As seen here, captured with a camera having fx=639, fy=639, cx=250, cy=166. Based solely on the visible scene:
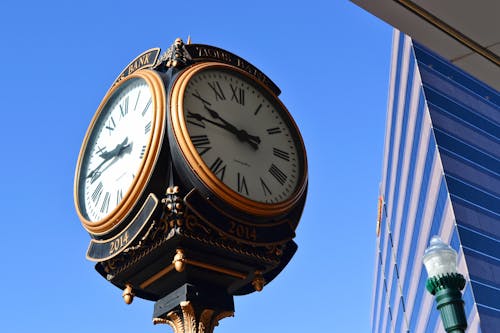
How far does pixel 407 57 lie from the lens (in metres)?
40.2

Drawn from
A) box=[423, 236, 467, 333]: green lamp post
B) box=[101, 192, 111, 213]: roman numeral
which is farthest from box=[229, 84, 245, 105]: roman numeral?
box=[423, 236, 467, 333]: green lamp post

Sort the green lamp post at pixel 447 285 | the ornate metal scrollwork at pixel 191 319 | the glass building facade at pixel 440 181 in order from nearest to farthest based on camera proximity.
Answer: the ornate metal scrollwork at pixel 191 319 < the green lamp post at pixel 447 285 < the glass building facade at pixel 440 181

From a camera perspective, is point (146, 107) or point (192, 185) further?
point (146, 107)

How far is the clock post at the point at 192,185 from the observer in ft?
8.91

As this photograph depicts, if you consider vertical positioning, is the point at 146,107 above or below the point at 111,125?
below

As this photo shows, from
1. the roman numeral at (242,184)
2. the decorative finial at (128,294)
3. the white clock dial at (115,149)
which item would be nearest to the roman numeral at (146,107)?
the white clock dial at (115,149)

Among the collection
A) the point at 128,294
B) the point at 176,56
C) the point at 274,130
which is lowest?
the point at 128,294

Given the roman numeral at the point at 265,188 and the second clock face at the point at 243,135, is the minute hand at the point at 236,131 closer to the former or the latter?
the second clock face at the point at 243,135

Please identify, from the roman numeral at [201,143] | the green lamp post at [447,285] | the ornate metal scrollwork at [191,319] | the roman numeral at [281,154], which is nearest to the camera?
the ornate metal scrollwork at [191,319]

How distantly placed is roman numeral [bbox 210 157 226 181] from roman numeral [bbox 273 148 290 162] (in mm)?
389

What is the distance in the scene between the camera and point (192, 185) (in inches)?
108

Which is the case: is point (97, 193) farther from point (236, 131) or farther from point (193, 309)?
point (193, 309)

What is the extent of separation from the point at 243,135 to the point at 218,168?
28 cm

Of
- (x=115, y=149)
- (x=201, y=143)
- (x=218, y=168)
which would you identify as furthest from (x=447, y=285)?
(x=115, y=149)
